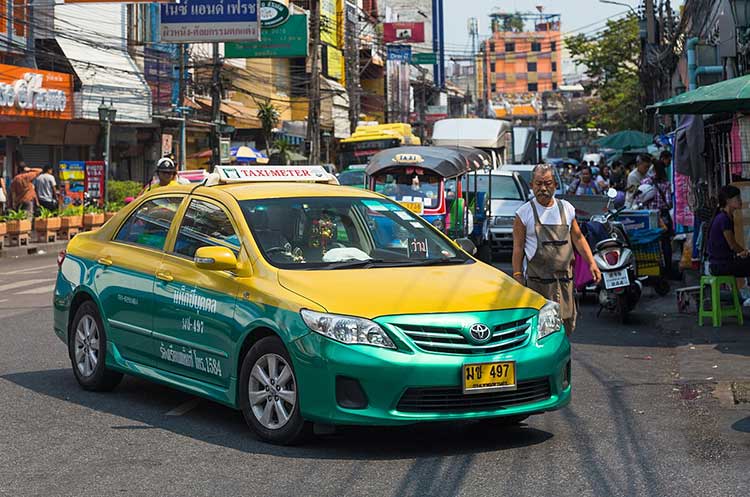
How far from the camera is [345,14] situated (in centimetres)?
6862

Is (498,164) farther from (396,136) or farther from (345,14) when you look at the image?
(345,14)

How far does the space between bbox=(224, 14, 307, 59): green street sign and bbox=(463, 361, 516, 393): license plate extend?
3548cm

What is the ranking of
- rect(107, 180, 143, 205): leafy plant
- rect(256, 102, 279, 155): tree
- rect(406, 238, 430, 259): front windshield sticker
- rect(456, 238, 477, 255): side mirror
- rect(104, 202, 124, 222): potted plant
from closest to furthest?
rect(406, 238, 430, 259): front windshield sticker < rect(456, 238, 477, 255): side mirror < rect(104, 202, 124, 222): potted plant < rect(107, 180, 143, 205): leafy plant < rect(256, 102, 279, 155): tree

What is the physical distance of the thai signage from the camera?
30.4 m

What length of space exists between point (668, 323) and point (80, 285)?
7.34 metres

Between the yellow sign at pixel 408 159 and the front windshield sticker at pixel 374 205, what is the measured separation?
11.7 metres

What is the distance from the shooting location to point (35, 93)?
31.8 meters

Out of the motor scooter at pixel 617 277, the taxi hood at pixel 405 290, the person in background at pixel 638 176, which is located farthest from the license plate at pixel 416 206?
the taxi hood at pixel 405 290

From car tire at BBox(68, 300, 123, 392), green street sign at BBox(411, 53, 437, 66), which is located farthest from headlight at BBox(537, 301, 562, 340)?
green street sign at BBox(411, 53, 437, 66)

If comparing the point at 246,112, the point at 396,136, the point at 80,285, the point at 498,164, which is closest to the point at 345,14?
the point at 246,112

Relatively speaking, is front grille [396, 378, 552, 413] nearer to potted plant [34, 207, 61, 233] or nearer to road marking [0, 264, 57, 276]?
road marking [0, 264, 57, 276]

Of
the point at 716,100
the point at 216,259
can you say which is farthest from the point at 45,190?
the point at 216,259

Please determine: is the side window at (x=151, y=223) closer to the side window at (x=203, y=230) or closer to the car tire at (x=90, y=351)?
the side window at (x=203, y=230)

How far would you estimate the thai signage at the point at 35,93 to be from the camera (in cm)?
3036
